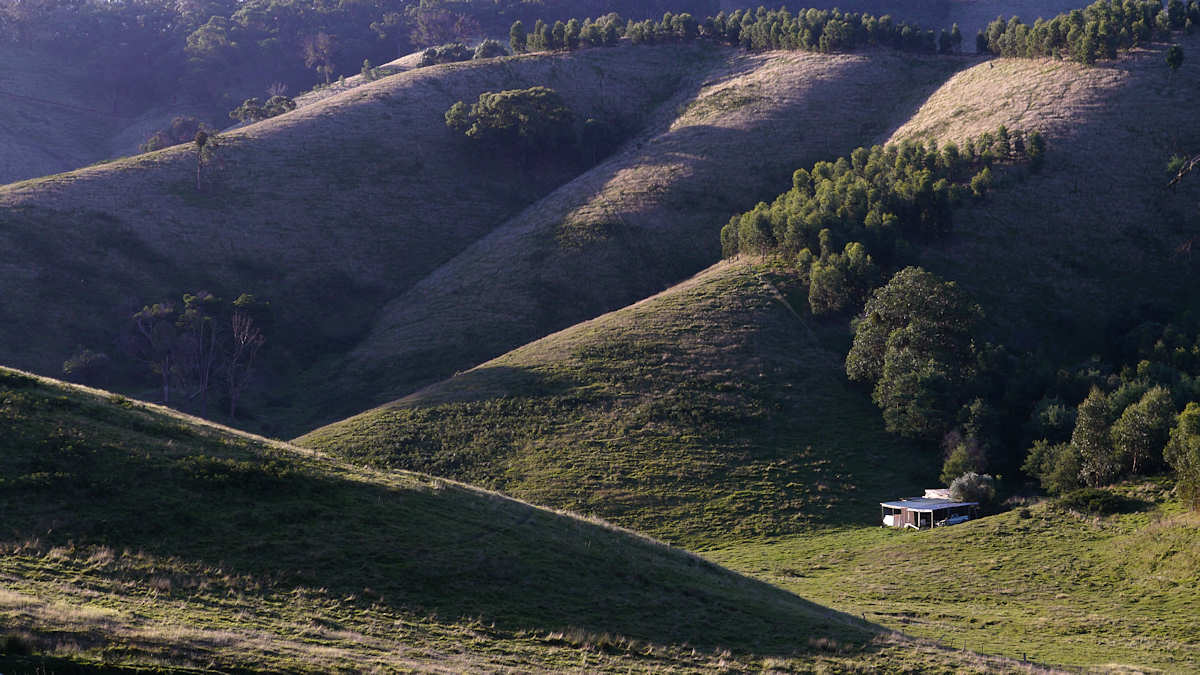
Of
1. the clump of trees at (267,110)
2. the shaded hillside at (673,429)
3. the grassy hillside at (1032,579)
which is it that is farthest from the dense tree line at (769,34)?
the grassy hillside at (1032,579)

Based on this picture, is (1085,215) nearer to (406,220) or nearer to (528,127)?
(528,127)

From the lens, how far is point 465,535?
1298 inches

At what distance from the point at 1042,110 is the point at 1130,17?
111ft

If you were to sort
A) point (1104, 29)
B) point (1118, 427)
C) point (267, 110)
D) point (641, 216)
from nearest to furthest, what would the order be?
1. point (1118, 427)
2. point (641, 216)
3. point (1104, 29)
4. point (267, 110)

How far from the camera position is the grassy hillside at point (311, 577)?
21.8 m

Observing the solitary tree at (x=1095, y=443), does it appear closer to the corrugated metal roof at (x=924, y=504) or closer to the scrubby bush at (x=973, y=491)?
the scrubby bush at (x=973, y=491)

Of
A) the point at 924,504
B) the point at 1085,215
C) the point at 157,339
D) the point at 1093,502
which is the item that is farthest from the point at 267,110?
the point at 1093,502

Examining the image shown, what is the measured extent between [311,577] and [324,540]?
2.31 m

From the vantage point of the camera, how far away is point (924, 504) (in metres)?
61.3

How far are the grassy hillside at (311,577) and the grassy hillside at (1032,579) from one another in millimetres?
9233

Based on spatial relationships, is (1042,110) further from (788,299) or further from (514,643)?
(514,643)

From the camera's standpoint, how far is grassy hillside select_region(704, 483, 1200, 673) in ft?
125

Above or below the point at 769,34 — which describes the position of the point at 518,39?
above

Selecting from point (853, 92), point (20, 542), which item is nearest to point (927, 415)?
point (20, 542)
